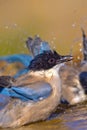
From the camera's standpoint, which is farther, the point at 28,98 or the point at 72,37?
the point at 72,37

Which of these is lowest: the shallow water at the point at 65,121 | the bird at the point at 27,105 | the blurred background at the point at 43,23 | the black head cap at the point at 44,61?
the shallow water at the point at 65,121

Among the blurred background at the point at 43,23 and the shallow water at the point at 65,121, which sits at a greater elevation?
the blurred background at the point at 43,23

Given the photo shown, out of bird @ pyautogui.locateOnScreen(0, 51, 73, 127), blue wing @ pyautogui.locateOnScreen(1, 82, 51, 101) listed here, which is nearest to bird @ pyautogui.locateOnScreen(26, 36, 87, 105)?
bird @ pyautogui.locateOnScreen(0, 51, 73, 127)

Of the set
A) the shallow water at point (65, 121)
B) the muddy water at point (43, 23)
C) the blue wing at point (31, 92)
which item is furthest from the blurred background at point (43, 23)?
the blue wing at point (31, 92)

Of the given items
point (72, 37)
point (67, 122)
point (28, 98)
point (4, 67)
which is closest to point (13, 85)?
point (28, 98)

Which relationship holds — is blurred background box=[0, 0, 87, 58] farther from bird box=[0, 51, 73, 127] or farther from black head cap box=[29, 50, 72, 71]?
bird box=[0, 51, 73, 127]

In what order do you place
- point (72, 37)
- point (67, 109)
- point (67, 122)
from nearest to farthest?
1. point (67, 122)
2. point (67, 109)
3. point (72, 37)

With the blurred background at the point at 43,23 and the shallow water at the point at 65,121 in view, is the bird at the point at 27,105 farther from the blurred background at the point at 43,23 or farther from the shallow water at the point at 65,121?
the blurred background at the point at 43,23

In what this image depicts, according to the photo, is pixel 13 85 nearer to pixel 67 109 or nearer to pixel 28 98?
pixel 28 98
